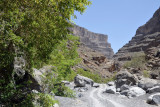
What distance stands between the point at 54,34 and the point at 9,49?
1.68 m

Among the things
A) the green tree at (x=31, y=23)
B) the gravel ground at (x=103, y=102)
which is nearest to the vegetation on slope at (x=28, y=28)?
the green tree at (x=31, y=23)

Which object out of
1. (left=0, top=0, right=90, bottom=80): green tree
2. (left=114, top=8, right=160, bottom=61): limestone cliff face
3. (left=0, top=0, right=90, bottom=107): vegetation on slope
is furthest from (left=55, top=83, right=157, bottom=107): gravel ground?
(left=114, top=8, right=160, bottom=61): limestone cliff face

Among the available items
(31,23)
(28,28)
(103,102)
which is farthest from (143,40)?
(31,23)

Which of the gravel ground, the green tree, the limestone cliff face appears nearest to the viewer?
the green tree

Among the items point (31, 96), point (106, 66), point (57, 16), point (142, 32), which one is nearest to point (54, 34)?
point (57, 16)

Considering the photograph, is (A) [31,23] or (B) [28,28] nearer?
(A) [31,23]

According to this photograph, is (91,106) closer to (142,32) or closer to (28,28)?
(28,28)

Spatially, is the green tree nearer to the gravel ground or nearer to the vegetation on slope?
the vegetation on slope

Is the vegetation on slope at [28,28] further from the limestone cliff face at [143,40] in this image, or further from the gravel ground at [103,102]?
the limestone cliff face at [143,40]

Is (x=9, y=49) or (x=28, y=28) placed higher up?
(x=28, y=28)

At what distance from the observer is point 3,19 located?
429 centimetres

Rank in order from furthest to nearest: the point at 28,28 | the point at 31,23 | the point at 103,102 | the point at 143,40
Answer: the point at 143,40 → the point at 103,102 → the point at 28,28 → the point at 31,23

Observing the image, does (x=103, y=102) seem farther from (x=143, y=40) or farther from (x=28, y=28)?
(x=143, y=40)

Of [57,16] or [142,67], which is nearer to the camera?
[57,16]
